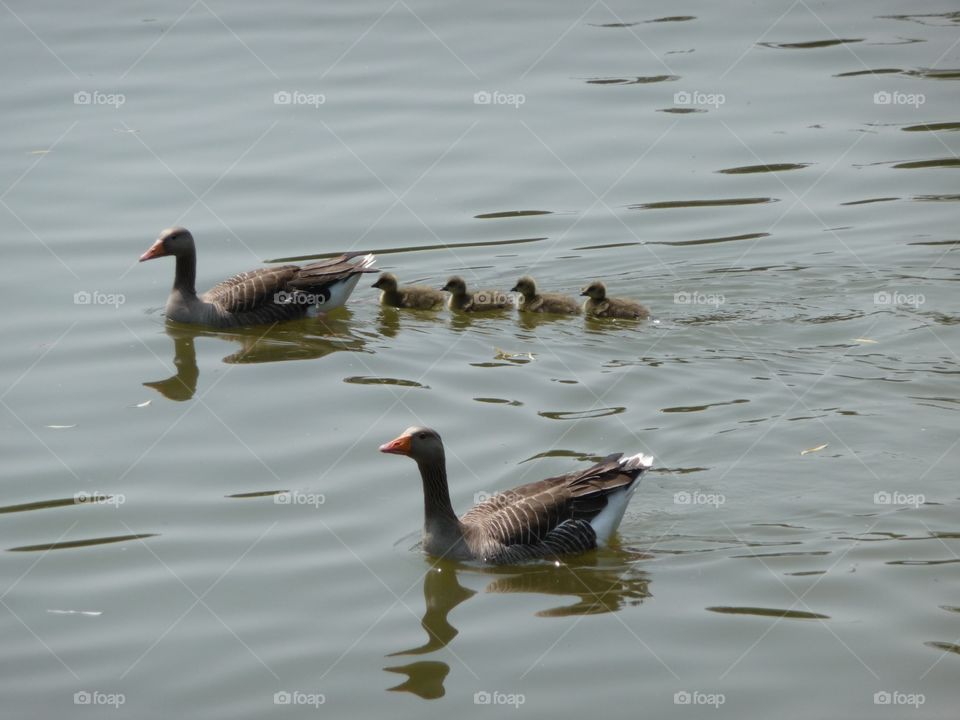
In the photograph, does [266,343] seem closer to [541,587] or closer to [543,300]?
[543,300]

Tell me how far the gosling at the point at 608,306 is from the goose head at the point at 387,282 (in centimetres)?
222

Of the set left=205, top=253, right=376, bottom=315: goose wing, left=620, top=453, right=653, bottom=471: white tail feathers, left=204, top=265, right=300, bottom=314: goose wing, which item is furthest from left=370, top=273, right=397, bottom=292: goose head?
left=620, top=453, right=653, bottom=471: white tail feathers

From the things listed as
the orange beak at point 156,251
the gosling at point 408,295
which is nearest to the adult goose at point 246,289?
the orange beak at point 156,251

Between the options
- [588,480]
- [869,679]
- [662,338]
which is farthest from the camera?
[662,338]

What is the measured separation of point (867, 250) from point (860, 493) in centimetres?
562

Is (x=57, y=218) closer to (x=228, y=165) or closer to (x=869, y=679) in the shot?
(x=228, y=165)

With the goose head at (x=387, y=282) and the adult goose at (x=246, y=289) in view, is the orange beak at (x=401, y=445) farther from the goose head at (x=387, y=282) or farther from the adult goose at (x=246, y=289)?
the goose head at (x=387, y=282)

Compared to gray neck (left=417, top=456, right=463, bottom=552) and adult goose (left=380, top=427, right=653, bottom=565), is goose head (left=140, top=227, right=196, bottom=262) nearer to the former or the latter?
adult goose (left=380, top=427, right=653, bottom=565)

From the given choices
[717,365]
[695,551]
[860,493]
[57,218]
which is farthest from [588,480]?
[57,218]

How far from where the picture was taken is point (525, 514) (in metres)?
10.2

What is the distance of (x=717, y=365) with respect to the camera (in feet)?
43.5

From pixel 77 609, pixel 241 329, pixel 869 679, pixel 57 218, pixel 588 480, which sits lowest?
pixel 869 679

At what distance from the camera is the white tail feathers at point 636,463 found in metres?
10.5

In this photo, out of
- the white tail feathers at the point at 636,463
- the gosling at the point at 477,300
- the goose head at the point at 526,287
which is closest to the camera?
the white tail feathers at the point at 636,463
